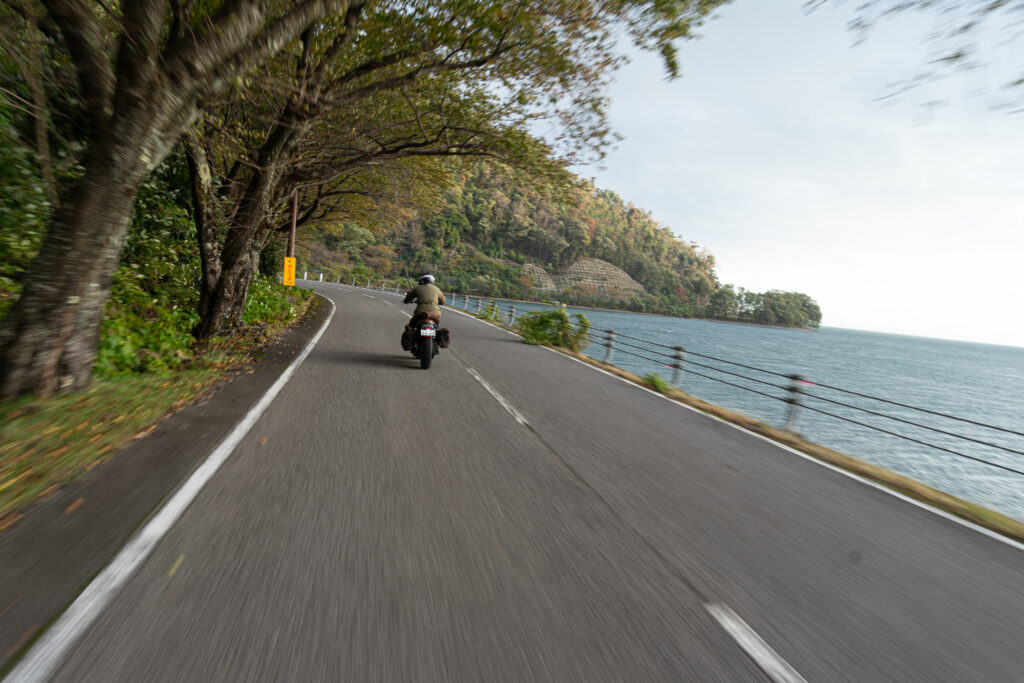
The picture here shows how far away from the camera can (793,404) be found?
26.8ft

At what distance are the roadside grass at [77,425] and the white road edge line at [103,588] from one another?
2.64ft

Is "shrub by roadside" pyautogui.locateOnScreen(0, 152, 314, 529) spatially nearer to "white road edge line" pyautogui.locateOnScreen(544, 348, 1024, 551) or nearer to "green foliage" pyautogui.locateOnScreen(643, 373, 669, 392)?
"white road edge line" pyautogui.locateOnScreen(544, 348, 1024, 551)

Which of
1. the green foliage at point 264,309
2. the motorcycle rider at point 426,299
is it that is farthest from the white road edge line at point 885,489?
the green foliage at point 264,309

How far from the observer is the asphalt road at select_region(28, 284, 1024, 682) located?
2.18 meters

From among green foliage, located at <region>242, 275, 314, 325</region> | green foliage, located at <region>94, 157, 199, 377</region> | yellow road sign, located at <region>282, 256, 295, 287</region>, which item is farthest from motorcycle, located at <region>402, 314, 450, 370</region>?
yellow road sign, located at <region>282, 256, 295, 287</region>

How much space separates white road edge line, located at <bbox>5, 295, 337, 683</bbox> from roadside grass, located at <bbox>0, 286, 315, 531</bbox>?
0.81 m

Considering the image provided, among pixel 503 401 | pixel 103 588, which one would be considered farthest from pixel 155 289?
pixel 103 588

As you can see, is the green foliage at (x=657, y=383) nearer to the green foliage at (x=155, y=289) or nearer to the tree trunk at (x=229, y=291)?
the green foliage at (x=155, y=289)

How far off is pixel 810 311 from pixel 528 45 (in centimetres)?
19327

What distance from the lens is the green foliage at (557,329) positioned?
17516 mm

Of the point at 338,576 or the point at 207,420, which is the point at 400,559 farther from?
the point at 207,420

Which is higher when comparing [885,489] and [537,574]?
[537,574]

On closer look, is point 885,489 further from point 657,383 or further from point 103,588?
point 103,588

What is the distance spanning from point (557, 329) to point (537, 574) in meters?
15.1
